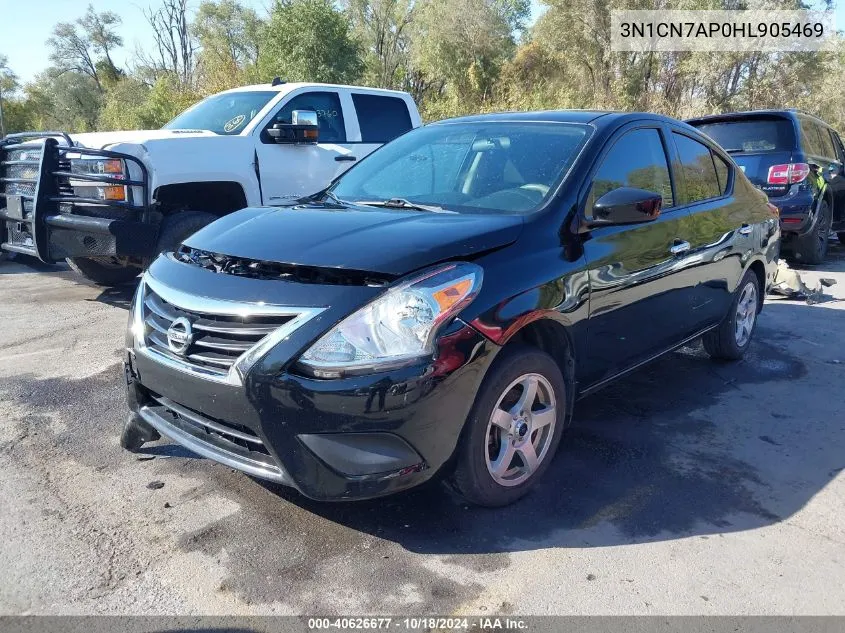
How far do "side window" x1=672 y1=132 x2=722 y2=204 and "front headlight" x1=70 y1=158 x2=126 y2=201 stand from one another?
13.8 ft

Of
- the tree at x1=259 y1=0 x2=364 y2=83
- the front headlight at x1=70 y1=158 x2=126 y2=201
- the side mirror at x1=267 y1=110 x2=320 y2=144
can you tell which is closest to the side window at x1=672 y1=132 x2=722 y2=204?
the side mirror at x1=267 y1=110 x2=320 y2=144

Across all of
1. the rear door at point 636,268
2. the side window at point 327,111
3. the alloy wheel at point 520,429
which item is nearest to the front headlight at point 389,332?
the alloy wheel at point 520,429

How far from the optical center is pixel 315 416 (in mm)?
2453

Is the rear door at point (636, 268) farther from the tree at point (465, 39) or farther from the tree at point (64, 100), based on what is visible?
the tree at point (64, 100)

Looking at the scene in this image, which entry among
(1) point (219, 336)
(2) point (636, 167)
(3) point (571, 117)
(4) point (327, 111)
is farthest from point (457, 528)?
(4) point (327, 111)

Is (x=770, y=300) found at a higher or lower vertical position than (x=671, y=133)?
lower

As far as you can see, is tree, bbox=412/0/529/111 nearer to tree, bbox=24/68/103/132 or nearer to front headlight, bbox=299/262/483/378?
tree, bbox=24/68/103/132

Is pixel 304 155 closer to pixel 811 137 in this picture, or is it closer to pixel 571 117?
pixel 571 117

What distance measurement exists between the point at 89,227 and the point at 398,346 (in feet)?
13.1

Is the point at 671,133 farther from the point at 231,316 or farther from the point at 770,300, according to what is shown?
the point at 770,300

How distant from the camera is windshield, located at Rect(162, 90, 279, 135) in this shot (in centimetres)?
672

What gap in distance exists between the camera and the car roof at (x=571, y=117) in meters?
3.74

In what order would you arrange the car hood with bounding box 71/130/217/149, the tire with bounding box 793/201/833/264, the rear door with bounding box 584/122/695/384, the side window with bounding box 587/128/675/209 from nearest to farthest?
the rear door with bounding box 584/122/695/384, the side window with bounding box 587/128/675/209, the car hood with bounding box 71/130/217/149, the tire with bounding box 793/201/833/264

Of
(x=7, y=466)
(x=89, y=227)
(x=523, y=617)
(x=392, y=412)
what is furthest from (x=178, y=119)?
(x=523, y=617)
